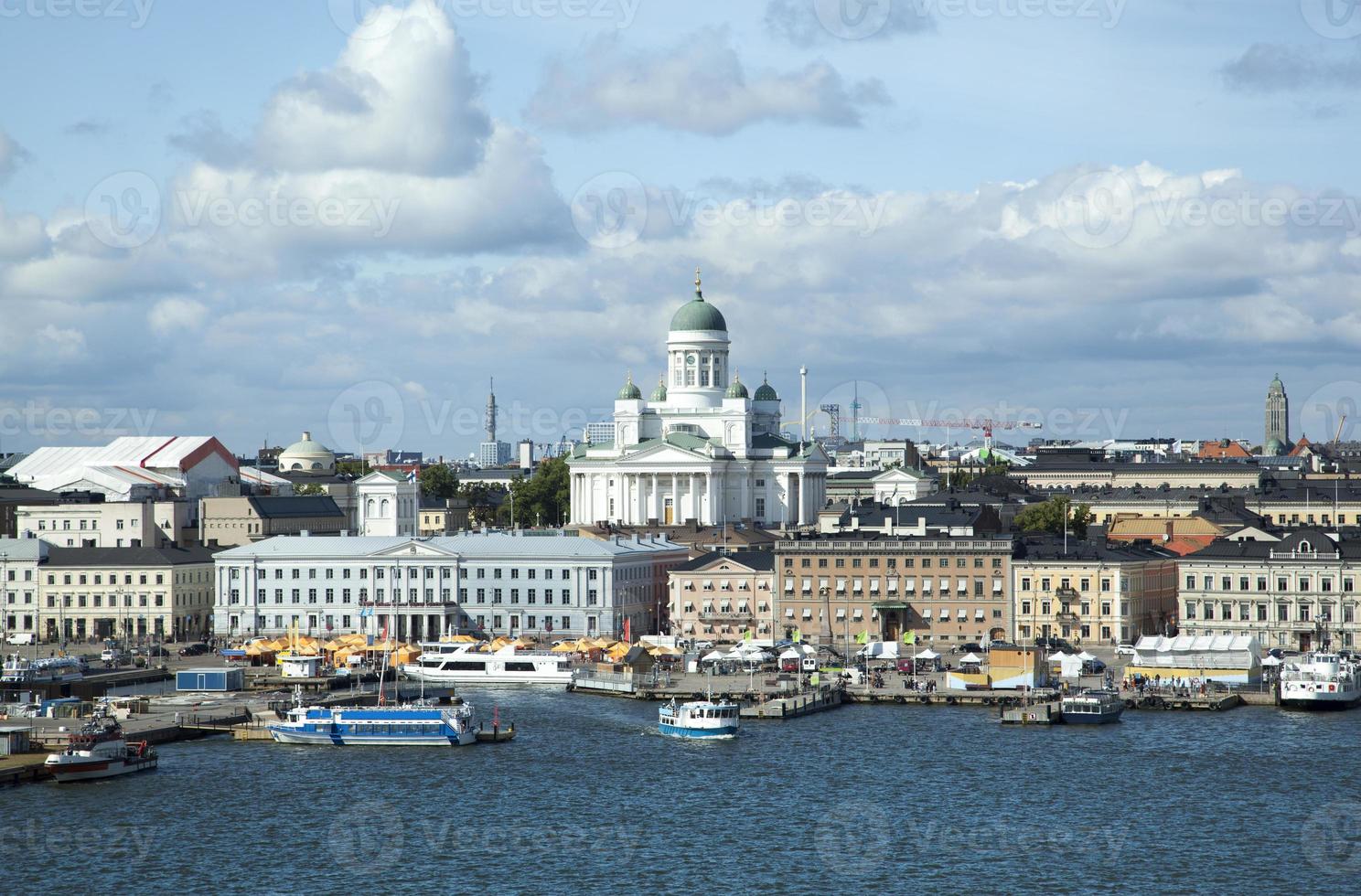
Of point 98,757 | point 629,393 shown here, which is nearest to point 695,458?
point 629,393

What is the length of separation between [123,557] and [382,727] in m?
42.7

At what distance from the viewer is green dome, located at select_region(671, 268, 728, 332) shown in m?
166

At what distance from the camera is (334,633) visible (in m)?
108

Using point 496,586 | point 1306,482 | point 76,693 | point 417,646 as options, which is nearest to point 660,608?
point 496,586

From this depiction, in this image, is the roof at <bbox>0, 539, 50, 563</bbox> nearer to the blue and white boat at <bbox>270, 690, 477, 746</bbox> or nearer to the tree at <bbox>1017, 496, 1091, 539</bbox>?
the blue and white boat at <bbox>270, 690, 477, 746</bbox>

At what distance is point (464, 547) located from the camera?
10950cm

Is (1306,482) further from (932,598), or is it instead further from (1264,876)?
(1264,876)

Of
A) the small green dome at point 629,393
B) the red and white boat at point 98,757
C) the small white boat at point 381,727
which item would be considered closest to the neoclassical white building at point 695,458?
the small green dome at point 629,393

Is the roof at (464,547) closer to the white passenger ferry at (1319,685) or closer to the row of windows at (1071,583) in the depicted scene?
the row of windows at (1071,583)

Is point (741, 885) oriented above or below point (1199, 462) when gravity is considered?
below

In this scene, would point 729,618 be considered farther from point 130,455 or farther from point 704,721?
point 130,455

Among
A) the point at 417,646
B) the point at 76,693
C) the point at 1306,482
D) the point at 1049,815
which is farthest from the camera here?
the point at 1306,482

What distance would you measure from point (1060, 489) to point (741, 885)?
12524cm

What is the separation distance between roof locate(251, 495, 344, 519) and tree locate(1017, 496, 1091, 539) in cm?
4274
